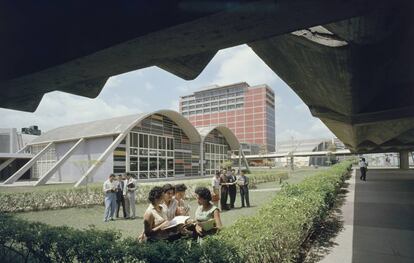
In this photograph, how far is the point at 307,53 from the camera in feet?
17.1

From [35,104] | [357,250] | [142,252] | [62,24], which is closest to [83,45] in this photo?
[62,24]

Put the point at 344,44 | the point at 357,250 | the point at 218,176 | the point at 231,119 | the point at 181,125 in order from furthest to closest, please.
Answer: the point at 231,119 → the point at 181,125 → the point at 218,176 → the point at 357,250 → the point at 344,44

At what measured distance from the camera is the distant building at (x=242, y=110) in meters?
115

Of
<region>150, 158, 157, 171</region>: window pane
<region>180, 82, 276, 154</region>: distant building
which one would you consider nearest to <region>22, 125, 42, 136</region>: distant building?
<region>150, 158, 157, 171</region>: window pane

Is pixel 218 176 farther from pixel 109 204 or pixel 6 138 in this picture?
pixel 6 138

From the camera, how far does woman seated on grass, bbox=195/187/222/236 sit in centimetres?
454

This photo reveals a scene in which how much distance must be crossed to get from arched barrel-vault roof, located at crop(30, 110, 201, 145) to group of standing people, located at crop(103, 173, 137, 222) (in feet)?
61.7

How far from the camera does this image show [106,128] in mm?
33062

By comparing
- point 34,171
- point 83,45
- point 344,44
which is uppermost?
point 344,44

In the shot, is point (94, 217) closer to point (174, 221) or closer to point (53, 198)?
point (53, 198)

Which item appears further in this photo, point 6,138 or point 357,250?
point 6,138

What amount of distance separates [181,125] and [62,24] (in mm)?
38001

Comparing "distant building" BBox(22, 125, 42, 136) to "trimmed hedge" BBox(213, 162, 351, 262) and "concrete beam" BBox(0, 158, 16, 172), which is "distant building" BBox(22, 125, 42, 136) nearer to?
"concrete beam" BBox(0, 158, 16, 172)

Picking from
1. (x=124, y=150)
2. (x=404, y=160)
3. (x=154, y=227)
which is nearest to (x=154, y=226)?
(x=154, y=227)
